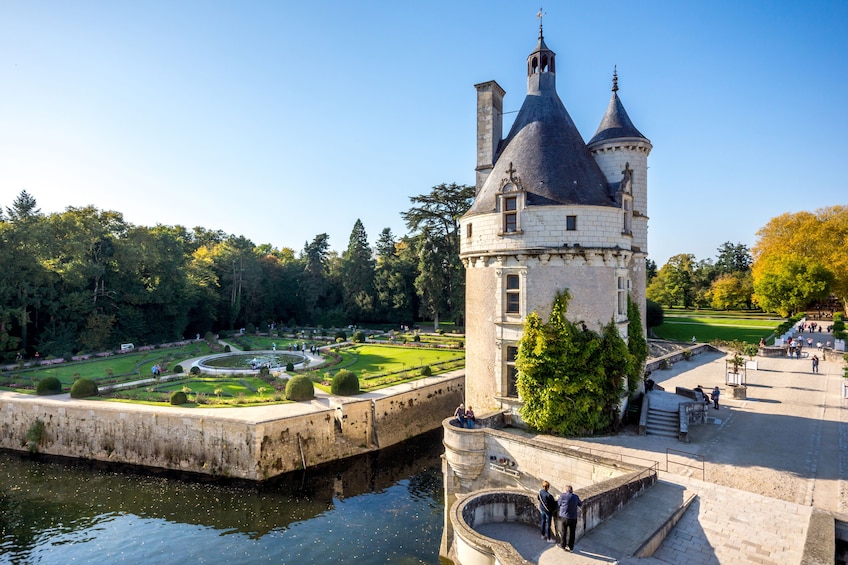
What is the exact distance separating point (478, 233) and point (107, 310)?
40.0 m

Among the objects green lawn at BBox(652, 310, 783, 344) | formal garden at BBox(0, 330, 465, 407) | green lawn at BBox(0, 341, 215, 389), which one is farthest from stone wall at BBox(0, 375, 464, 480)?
green lawn at BBox(652, 310, 783, 344)

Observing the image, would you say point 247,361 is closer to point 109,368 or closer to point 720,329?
point 109,368

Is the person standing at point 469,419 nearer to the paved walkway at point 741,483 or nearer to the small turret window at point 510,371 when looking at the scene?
the small turret window at point 510,371

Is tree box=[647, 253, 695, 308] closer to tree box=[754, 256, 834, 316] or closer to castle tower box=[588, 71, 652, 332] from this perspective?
tree box=[754, 256, 834, 316]

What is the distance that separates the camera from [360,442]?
23.2 meters

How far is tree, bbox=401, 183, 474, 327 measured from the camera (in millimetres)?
49812

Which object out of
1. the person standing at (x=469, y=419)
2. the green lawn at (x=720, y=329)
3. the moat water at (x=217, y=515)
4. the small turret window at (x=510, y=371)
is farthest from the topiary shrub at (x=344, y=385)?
the green lawn at (x=720, y=329)

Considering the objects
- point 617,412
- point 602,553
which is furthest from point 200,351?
point 602,553

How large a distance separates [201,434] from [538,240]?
657 inches

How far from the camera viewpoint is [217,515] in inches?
669

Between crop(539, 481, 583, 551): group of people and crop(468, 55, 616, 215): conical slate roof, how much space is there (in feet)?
32.0

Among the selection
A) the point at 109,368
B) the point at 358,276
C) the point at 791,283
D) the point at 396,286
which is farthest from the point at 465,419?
the point at 791,283

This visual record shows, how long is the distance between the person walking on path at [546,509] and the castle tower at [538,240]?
→ 22.5ft

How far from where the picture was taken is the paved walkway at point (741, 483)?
9414 millimetres
